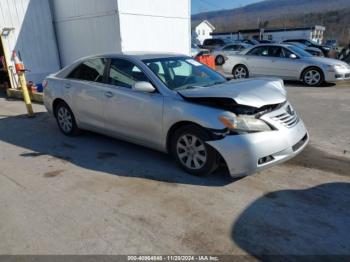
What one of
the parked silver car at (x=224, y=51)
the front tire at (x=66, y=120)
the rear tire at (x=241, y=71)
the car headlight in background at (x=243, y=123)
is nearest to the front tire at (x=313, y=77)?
the rear tire at (x=241, y=71)

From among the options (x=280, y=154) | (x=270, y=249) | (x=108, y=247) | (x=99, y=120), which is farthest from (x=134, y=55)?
(x=270, y=249)

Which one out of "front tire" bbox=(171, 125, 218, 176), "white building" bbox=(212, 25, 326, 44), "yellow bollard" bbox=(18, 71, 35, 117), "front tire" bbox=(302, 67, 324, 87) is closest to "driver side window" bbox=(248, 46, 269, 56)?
"front tire" bbox=(302, 67, 324, 87)

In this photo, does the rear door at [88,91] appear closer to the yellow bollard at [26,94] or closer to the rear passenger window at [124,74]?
the rear passenger window at [124,74]

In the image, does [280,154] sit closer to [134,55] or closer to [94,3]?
[134,55]

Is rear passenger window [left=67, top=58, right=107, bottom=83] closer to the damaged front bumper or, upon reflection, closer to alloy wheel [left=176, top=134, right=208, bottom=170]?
alloy wheel [left=176, top=134, right=208, bottom=170]

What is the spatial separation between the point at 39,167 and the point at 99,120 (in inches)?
44.6

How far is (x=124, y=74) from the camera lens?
462cm

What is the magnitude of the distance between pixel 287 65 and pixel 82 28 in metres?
7.21

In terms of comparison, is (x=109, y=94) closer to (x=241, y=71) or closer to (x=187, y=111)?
(x=187, y=111)

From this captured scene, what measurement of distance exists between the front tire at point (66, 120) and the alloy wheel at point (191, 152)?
2476 millimetres

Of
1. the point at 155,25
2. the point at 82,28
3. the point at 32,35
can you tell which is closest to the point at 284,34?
the point at 155,25

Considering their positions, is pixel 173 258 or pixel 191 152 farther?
pixel 191 152

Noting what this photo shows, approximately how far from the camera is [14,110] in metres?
8.32

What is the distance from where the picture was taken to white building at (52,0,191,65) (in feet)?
30.6
